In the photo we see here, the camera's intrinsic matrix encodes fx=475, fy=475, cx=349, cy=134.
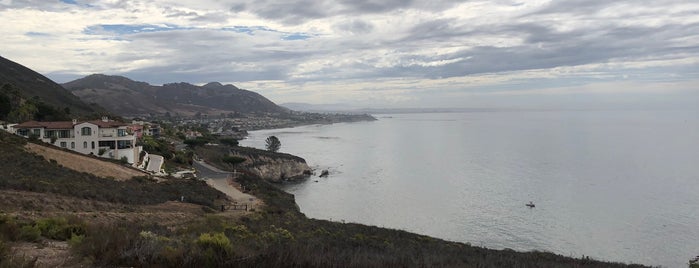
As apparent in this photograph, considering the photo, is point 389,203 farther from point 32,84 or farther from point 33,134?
point 32,84

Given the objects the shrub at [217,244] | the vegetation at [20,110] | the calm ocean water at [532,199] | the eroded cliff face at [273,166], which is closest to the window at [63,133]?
the vegetation at [20,110]

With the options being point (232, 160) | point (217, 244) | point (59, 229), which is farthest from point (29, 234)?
point (232, 160)

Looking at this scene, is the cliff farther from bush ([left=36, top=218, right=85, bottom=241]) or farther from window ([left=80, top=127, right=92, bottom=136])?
bush ([left=36, top=218, right=85, bottom=241])

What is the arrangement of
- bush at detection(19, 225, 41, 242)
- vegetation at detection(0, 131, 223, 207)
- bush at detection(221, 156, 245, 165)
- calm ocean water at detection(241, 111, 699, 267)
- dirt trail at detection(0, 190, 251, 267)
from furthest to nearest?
bush at detection(221, 156, 245, 165), calm ocean water at detection(241, 111, 699, 267), vegetation at detection(0, 131, 223, 207), bush at detection(19, 225, 41, 242), dirt trail at detection(0, 190, 251, 267)

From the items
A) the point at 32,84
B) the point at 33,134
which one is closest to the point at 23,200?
the point at 33,134

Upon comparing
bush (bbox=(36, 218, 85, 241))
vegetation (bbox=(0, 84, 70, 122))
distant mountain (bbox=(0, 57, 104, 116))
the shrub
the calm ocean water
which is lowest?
the calm ocean water

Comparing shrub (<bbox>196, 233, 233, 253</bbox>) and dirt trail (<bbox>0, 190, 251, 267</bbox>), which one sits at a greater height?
shrub (<bbox>196, 233, 233, 253</bbox>)

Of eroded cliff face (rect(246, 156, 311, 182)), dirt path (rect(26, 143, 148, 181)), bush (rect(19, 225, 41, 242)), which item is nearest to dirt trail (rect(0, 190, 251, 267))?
bush (rect(19, 225, 41, 242))
